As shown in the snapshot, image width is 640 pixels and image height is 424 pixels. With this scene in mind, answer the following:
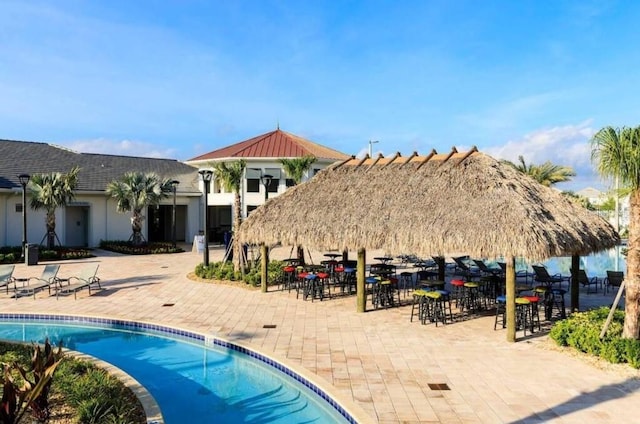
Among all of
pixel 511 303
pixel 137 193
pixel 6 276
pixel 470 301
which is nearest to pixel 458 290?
pixel 470 301

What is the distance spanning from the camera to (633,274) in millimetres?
9336

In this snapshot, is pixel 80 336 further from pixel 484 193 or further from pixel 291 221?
pixel 484 193

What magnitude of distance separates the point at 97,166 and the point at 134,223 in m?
7.86

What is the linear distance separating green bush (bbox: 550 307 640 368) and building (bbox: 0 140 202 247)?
26.2m

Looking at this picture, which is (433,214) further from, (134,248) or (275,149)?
(275,149)

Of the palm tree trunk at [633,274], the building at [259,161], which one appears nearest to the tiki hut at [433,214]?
the palm tree trunk at [633,274]

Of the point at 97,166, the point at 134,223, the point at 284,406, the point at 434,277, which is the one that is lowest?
the point at 284,406

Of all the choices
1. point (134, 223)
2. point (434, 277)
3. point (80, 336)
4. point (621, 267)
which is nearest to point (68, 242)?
point (134, 223)

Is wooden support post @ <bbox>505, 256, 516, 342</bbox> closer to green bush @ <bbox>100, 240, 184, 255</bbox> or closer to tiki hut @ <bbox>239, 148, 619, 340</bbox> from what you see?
tiki hut @ <bbox>239, 148, 619, 340</bbox>

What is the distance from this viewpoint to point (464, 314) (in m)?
13.2

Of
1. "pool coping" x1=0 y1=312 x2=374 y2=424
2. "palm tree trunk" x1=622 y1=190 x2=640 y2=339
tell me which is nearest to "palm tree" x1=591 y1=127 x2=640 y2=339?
"palm tree trunk" x1=622 y1=190 x2=640 y2=339

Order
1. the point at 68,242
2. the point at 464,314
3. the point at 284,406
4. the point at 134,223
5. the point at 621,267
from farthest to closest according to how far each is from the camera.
A: the point at 68,242 < the point at 134,223 < the point at 621,267 < the point at 464,314 < the point at 284,406

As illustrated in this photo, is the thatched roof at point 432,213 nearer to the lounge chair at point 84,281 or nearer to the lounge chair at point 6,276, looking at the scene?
the lounge chair at point 84,281

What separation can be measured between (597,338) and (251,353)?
6704 mm
